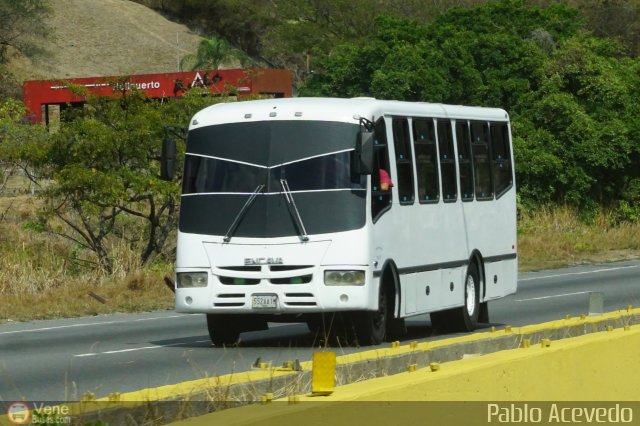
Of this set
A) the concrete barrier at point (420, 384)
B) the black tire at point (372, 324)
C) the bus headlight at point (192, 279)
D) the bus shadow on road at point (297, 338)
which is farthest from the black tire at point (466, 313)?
the concrete barrier at point (420, 384)

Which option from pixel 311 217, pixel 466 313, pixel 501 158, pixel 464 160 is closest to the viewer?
pixel 311 217

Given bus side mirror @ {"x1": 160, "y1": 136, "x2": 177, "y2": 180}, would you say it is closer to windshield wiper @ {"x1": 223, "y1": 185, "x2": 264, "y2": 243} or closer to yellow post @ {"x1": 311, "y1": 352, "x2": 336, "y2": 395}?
windshield wiper @ {"x1": 223, "y1": 185, "x2": 264, "y2": 243}

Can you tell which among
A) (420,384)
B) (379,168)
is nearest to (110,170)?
(379,168)

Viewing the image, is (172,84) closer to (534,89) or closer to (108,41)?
(534,89)

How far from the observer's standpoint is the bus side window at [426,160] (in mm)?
17891

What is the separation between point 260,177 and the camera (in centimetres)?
1659

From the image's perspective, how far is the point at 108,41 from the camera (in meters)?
101

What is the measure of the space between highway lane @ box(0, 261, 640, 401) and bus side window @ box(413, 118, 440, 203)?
1809mm

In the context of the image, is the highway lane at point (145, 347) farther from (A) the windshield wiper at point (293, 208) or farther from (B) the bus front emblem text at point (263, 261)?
(A) the windshield wiper at point (293, 208)

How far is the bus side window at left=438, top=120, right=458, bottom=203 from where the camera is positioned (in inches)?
731

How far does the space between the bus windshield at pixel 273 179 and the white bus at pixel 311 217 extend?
1cm

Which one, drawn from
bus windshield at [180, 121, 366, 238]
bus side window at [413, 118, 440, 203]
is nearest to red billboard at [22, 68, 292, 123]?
bus side window at [413, 118, 440, 203]

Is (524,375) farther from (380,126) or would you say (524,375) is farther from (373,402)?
(380,126)

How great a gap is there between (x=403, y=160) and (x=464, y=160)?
1.97m
